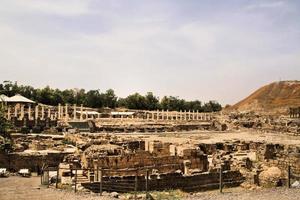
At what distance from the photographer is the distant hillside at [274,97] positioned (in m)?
105

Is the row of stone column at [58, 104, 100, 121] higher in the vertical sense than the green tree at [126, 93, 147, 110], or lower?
lower

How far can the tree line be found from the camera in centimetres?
7162

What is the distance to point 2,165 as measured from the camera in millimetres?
24344

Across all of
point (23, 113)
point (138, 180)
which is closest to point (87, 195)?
point (138, 180)

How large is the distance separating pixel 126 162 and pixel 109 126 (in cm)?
3118

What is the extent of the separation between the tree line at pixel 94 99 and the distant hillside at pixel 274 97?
26.2 meters

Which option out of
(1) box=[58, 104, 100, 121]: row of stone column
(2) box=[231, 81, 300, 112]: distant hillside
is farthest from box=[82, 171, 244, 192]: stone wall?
(2) box=[231, 81, 300, 112]: distant hillside

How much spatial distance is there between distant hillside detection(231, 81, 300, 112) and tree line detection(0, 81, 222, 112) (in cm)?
2621

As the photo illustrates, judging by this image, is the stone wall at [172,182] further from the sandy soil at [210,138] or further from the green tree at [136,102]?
the green tree at [136,102]

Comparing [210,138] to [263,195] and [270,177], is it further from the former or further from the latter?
[263,195]

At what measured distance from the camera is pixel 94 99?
76750 millimetres

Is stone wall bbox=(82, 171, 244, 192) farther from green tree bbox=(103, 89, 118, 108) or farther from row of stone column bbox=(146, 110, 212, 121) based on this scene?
green tree bbox=(103, 89, 118, 108)

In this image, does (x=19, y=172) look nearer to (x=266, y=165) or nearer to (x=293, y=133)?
(x=266, y=165)

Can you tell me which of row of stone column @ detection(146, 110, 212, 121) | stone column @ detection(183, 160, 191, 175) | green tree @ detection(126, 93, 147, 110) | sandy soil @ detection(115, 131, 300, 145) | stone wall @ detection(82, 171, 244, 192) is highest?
green tree @ detection(126, 93, 147, 110)
